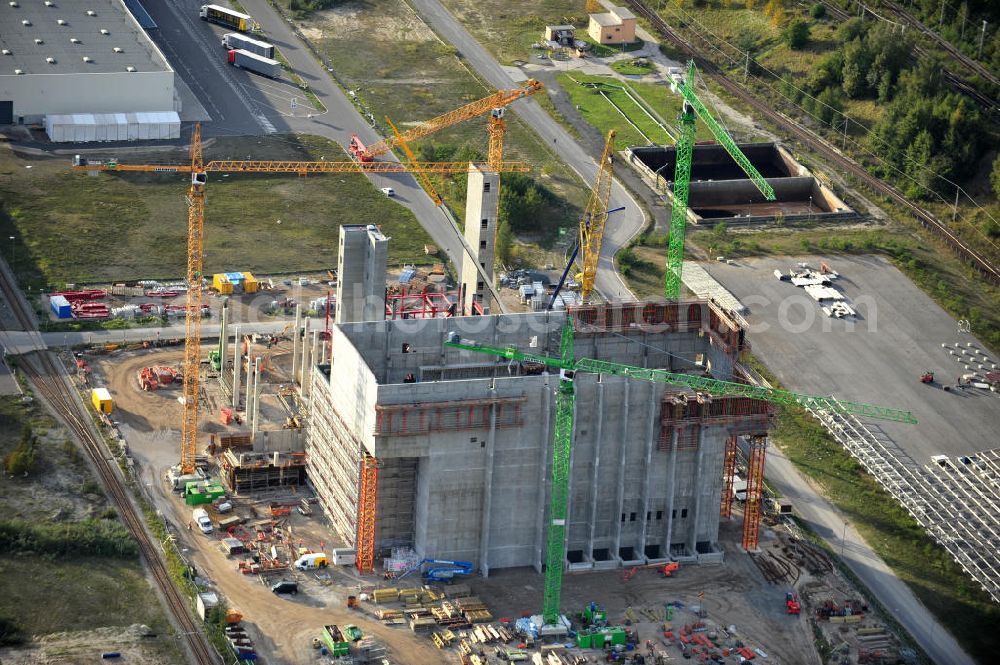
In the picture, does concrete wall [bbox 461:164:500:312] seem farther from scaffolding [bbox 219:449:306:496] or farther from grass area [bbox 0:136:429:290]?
scaffolding [bbox 219:449:306:496]

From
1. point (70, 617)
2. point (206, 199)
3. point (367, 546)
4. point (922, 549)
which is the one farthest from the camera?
point (206, 199)

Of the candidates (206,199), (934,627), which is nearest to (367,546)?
(934,627)

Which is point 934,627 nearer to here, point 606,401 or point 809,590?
point 809,590

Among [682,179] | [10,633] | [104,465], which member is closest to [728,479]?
[682,179]

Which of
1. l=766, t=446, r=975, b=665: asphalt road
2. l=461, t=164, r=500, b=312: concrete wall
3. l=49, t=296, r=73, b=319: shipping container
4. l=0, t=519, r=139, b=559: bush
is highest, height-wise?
l=461, t=164, r=500, b=312: concrete wall

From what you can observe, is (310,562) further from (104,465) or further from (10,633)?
(10,633)

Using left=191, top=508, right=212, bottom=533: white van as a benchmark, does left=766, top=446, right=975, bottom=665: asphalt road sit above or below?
below

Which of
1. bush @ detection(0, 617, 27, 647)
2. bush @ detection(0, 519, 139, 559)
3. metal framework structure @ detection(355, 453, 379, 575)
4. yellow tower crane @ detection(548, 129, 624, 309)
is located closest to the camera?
bush @ detection(0, 617, 27, 647)

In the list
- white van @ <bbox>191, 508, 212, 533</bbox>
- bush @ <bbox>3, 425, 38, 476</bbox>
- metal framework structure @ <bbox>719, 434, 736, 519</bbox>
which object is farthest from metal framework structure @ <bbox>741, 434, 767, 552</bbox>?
bush @ <bbox>3, 425, 38, 476</bbox>
